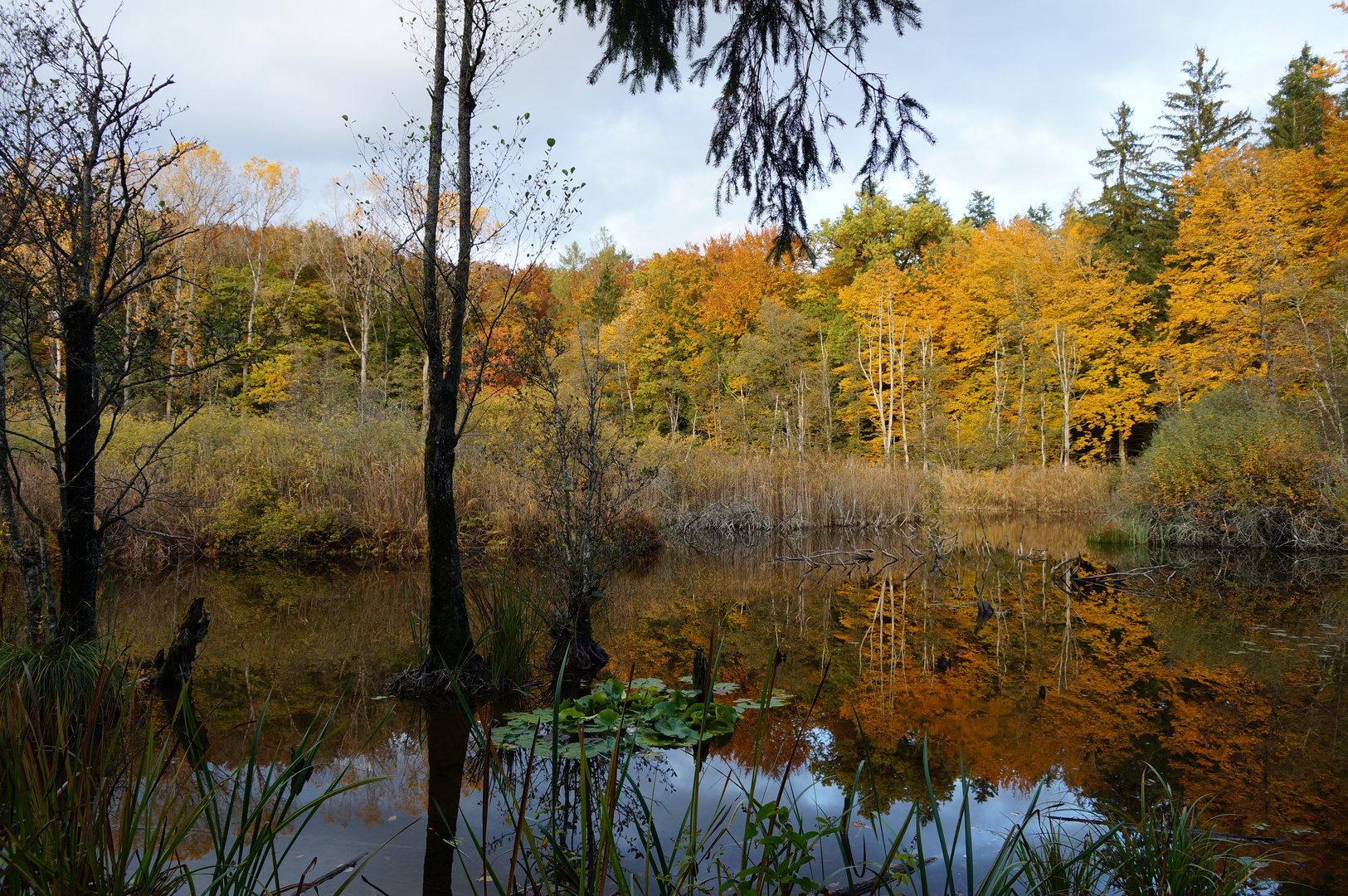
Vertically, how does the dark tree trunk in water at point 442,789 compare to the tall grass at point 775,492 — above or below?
below

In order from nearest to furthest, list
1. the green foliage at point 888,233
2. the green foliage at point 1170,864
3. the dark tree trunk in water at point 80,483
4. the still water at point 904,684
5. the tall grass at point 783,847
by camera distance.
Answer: the tall grass at point 783,847 < the green foliage at point 1170,864 < the still water at point 904,684 < the dark tree trunk in water at point 80,483 < the green foliage at point 888,233

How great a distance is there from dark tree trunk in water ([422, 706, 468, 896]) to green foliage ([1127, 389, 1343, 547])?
12216 millimetres

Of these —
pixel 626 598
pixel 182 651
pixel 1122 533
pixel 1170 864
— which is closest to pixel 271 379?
pixel 626 598

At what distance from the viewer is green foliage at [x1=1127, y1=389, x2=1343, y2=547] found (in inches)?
416

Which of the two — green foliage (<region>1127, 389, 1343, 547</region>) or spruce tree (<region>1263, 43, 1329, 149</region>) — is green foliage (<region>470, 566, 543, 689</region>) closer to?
green foliage (<region>1127, 389, 1343, 547</region>)

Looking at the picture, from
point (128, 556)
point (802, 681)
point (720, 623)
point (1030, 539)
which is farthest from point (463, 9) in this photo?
point (1030, 539)

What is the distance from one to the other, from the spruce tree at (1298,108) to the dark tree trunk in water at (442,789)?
92.1ft

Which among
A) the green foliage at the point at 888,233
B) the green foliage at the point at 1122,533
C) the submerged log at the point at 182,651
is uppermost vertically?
the green foliage at the point at 888,233

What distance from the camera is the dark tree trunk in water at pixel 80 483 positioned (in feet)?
10.7

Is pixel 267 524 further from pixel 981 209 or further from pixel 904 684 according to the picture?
pixel 981 209

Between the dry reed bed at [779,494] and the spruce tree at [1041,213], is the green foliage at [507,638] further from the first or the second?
the spruce tree at [1041,213]

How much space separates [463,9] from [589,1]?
1852mm

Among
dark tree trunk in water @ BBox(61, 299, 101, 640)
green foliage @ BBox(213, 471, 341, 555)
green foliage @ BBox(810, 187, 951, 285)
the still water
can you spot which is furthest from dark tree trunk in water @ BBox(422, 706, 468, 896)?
green foliage @ BBox(810, 187, 951, 285)

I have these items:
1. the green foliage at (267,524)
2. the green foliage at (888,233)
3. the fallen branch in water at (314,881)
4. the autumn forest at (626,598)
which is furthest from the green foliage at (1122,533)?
the green foliage at (888,233)
